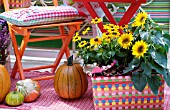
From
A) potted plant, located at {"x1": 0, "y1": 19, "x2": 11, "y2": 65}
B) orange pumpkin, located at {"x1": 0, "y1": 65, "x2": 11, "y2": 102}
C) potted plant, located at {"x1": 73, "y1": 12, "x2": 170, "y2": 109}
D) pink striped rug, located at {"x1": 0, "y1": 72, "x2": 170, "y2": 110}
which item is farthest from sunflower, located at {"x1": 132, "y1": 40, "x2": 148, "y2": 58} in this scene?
potted plant, located at {"x1": 0, "y1": 19, "x2": 11, "y2": 65}

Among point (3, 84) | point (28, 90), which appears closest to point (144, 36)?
point (28, 90)

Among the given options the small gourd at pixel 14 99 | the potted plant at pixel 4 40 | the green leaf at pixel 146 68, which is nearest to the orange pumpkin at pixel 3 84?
the small gourd at pixel 14 99

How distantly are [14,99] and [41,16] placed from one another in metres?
0.61

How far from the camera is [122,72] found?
7.30ft

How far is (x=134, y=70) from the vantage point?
2.18 meters

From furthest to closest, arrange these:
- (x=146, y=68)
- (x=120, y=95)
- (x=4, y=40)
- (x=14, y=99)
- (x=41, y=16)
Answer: (x=4, y=40)
(x=41, y=16)
(x=14, y=99)
(x=120, y=95)
(x=146, y=68)

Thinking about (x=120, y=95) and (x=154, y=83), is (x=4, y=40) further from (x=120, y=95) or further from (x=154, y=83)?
(x=154, y=83)

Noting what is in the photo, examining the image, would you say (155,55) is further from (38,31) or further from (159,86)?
(38,31)

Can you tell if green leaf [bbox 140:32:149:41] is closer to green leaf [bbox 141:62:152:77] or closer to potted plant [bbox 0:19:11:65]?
green leaf [bbox 141:62:152:77]

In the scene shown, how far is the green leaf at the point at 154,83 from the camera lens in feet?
6.89

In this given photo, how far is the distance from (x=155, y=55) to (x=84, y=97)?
68cm

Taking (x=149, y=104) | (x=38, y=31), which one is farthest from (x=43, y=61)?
(x=149, y=104)

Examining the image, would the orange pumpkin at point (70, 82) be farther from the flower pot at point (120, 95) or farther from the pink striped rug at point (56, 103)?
the flower pot at point (120, 95)

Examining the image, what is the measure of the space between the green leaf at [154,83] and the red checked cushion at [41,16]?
34.2 inches
